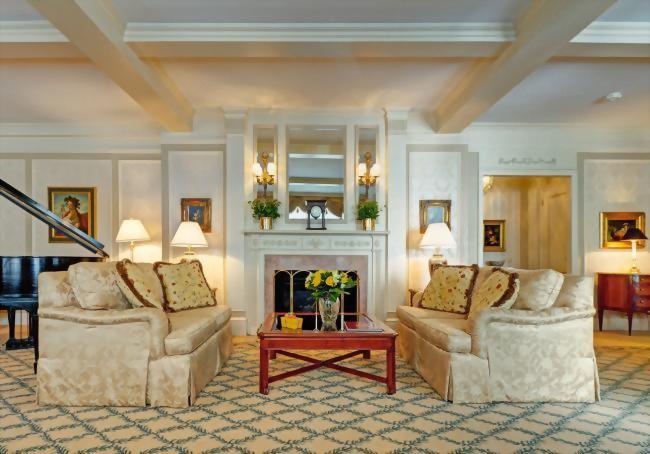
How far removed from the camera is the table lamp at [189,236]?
5.43m

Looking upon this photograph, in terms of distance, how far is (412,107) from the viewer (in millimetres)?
5727

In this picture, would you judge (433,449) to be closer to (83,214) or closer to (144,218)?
(144,218)

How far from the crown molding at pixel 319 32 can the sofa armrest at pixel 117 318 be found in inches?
77.5

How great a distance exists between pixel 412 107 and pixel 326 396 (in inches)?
144

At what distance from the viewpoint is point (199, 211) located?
5.94 m

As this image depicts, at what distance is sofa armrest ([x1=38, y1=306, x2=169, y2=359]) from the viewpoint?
3139mm

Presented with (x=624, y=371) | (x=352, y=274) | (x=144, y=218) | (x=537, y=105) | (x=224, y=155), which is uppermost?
(x=537, y=105)

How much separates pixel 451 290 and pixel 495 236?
491cm

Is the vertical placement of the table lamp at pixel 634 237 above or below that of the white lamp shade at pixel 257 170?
below

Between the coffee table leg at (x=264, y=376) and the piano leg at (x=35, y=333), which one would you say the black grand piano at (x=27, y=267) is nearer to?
the piano leg at (x=35, y=333)

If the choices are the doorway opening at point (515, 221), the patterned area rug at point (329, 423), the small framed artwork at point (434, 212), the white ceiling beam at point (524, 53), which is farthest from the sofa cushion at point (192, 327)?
the doorway opening at point (515, 221)

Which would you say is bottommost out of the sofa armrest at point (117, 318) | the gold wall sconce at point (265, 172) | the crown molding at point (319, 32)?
the sofa armrest at point (117, 318)

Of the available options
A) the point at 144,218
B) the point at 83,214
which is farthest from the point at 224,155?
the point at 83,214

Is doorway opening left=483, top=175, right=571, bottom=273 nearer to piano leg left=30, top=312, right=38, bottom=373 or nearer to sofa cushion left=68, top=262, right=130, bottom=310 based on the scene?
sofa cushion left=68, top=262, right=130, bottom=310
